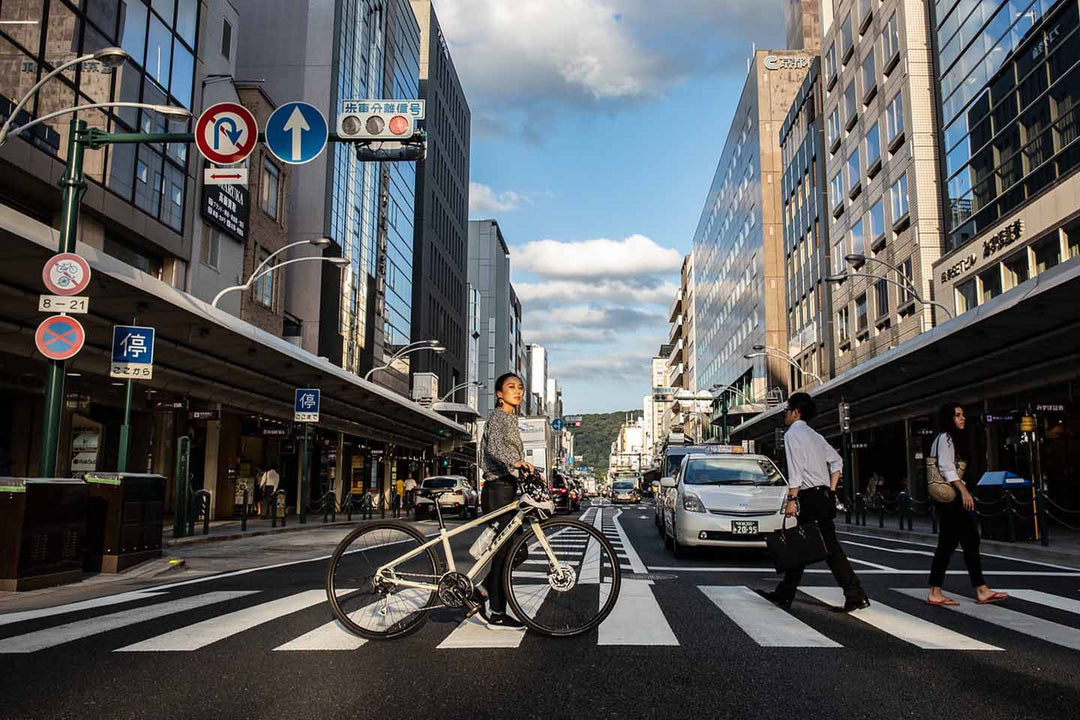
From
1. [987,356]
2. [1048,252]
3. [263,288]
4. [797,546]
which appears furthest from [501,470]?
[263,288]

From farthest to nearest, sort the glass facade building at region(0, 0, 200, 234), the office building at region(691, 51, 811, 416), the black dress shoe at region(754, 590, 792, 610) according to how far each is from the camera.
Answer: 1. the office building at region(691, 51, 811, 416)
2. the glass facade building at region(0, 0, 200, 234)
3. the black dress shoe at region(754, 590, 792, 610)

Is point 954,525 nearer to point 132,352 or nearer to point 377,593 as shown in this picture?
point 377,593

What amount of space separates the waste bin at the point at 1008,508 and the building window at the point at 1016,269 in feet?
43.0

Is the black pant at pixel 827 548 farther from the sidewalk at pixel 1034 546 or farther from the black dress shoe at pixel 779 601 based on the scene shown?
the sidewalk at pixel 1034 546

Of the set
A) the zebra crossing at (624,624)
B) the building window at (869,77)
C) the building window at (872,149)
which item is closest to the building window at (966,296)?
the building window at (872,149)

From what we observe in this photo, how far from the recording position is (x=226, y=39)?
32.8 m

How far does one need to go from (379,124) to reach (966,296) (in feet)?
88.5

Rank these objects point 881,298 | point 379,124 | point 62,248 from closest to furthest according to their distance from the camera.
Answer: point 62,248 → point 379,124 → point 881,298

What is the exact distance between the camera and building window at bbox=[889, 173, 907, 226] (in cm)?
3675

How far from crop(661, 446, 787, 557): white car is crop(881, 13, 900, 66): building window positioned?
32.2 meters

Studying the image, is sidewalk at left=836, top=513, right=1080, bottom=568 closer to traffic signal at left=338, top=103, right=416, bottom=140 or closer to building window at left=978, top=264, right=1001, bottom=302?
building window at left=978, top=264, right=1001, bottom=302

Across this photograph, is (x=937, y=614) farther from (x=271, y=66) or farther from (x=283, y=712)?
(x=271, y=66)

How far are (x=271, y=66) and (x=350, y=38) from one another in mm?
4740

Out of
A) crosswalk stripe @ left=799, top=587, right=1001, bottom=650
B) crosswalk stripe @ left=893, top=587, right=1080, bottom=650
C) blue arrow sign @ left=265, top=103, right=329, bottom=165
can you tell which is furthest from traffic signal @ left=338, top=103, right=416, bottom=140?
crosswalk stripe @ left=893, top=587, right=1080, bottom=650
